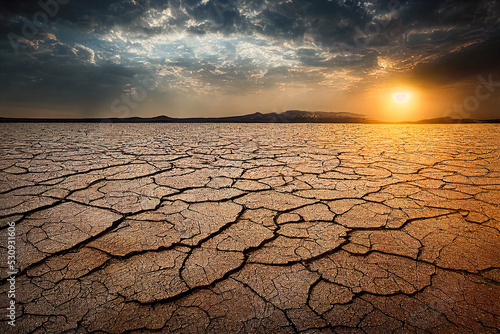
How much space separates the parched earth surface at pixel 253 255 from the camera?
700mm

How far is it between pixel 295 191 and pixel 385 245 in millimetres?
756

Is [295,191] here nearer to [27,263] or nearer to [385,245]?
[385,245]

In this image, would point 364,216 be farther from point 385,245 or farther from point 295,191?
point 295,191

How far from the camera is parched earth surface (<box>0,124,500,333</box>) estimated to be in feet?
2.30

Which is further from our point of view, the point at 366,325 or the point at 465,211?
the point at 465,211

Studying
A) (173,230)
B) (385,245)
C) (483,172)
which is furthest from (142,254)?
(483,172)

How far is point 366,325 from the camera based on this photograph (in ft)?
2.22

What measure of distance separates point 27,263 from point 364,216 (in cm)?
154

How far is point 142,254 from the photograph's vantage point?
0.98 meters

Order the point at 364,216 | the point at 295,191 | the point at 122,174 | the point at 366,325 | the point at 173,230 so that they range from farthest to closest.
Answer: the point at 122,174 → the point at 295,191 → the point at 364,216 → the point at 173,230 → the point at 366,325

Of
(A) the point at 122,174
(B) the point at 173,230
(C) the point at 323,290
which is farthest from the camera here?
(A) the point at 122,174

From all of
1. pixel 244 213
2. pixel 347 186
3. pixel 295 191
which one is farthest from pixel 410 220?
pixel 244 213

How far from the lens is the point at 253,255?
98 cm

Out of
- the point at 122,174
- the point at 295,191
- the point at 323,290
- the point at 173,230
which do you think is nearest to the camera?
the point at 323,290
